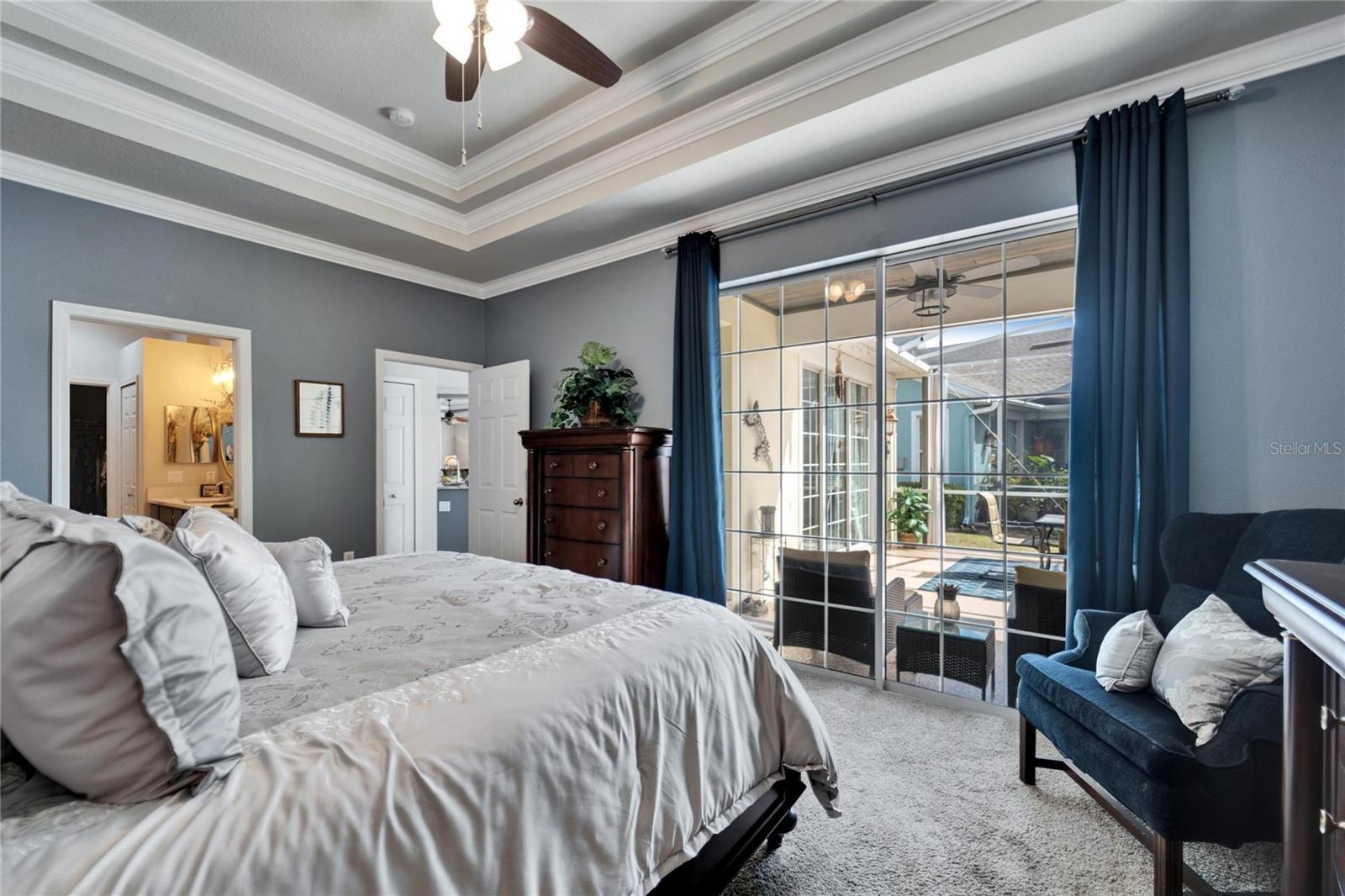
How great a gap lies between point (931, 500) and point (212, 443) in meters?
6.86

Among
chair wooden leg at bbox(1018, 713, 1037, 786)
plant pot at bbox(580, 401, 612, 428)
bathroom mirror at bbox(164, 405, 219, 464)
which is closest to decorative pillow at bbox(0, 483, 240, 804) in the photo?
chair wooden leg at bbox(1018, 713, 1037, 786)

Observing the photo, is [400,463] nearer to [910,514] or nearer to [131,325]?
[131,325]

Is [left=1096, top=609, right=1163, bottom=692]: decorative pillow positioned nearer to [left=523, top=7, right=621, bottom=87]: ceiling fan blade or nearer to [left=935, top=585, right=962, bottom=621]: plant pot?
[left=935, top=585, right=962, bottom=621]: plant pot

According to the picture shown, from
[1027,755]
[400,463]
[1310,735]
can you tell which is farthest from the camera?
[400,463]

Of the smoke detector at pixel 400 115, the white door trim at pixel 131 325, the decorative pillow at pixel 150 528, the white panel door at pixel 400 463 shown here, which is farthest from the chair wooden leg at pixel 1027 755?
the white panel door at pixel 400 463

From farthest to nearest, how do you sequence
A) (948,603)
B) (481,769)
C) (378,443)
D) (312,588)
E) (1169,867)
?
(378,443)
(948,603)
(312,588)
(1169,867)
(481,769)

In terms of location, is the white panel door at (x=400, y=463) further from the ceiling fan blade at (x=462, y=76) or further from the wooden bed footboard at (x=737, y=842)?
the wooden bed footboard at (x=737, y=842)

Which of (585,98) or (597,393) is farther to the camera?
(597,393)

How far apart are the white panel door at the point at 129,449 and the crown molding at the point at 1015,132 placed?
515cm

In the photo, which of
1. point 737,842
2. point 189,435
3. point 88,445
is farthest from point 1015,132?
point 88,445

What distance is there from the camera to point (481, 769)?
0.99 meters

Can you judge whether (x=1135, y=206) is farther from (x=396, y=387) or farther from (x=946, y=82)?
(x=396, y=387)

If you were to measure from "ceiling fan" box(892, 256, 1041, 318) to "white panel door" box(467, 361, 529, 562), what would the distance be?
2889 millimetres

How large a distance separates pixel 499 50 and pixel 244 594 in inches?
70.9
